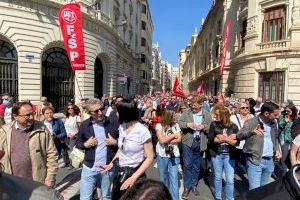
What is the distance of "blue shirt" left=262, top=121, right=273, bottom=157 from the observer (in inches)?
191

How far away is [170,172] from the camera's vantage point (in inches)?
206

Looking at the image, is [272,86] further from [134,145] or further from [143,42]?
[143,42]

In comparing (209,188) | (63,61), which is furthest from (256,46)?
(209,188)

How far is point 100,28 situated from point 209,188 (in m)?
21.0

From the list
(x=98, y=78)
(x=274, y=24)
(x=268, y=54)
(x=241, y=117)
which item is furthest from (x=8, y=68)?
(x=274, y=24)

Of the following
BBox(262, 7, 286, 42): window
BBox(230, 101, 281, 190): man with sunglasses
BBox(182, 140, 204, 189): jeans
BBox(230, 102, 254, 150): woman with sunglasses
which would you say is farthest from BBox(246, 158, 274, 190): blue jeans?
BBox(262, 7, 286, 42): window

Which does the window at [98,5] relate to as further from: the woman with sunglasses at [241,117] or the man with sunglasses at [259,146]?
the man with sunglasses at [259,146]

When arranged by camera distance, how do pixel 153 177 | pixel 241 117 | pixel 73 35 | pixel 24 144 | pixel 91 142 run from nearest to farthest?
pixel 24 144, pixel 91 142, pixel 153 177, pixel 241 117, pixel 73 35

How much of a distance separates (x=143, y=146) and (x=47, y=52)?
1895 cm

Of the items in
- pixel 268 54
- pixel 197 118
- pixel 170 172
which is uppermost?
pixel 268 54

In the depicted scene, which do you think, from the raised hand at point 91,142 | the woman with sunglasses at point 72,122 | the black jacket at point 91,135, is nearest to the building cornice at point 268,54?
the woman with sunglasses at point 72,122

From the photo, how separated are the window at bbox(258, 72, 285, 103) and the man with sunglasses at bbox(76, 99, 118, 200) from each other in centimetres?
1743

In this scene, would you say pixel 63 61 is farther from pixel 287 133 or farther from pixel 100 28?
pixel 287 133

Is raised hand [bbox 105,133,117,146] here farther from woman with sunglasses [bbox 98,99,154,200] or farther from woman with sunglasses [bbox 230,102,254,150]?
woman with sunglasses [bbox 230,102,254,150]
